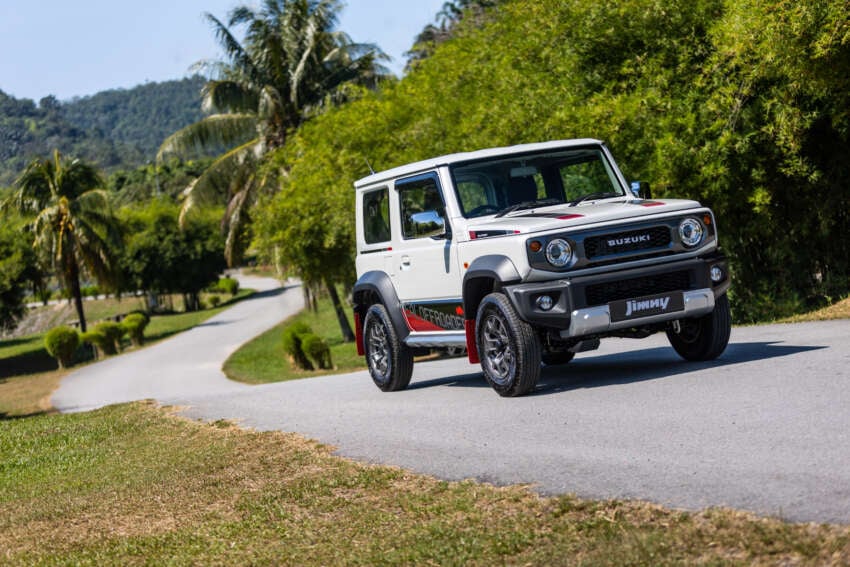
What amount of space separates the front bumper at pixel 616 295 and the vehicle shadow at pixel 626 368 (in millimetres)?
782

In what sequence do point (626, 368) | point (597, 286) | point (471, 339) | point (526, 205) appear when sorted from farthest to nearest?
point (626, 368), point (526, 205), point (471, 339), point (597, 286)

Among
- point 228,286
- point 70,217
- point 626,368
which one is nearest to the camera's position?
point 626,368

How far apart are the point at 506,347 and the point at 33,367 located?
1681 inches

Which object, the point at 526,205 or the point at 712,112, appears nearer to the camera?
the point at 526,205

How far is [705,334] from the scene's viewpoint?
10.6m

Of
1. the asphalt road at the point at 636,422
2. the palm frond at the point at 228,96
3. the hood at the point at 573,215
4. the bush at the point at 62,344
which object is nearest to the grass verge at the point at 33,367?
the bush at the point at 62,344

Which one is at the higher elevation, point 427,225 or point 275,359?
point 427,225

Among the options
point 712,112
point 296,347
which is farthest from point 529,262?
point 296,347

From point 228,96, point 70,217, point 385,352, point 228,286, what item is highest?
point 228,96

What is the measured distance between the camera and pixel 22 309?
5872 cm

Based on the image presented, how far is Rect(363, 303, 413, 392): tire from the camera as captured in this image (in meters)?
11.8

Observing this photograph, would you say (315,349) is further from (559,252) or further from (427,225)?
(559,252)

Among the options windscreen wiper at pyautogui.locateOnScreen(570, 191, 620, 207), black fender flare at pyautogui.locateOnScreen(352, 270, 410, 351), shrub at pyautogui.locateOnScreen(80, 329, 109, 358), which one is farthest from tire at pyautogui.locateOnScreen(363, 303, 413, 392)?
shrub at pyautogui.locateOnScreen(80, 329, 109, 358)

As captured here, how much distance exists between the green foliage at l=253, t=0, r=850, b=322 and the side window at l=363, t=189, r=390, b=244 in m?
5.52
